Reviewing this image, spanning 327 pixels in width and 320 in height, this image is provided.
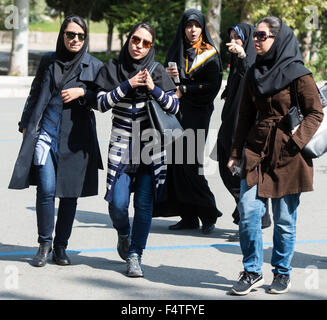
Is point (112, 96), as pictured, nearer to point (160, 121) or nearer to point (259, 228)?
point (160, 121)

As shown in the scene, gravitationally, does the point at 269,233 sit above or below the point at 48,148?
below

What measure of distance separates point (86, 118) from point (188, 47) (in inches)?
57.4

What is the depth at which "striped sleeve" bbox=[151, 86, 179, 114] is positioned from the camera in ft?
17.8

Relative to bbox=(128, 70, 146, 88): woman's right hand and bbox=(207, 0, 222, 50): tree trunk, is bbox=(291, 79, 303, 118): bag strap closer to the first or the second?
bbox=(128, 70, 146, 88): woman's right hand

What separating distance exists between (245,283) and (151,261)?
1.09 meters

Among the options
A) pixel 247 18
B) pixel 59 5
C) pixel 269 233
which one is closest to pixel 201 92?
pixel 269 233

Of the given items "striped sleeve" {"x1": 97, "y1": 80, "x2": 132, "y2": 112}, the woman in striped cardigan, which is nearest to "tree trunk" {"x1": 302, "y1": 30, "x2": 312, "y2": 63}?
the woman in striped cardigan

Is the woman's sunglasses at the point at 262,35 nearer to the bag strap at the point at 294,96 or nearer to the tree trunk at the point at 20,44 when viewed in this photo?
the bag strap at the point at 294,96

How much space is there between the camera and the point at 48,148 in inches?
223

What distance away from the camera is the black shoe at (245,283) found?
5062 mm

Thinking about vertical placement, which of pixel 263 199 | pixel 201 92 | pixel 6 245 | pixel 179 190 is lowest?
pixel 6 245

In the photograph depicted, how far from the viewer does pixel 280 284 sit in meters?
5.15

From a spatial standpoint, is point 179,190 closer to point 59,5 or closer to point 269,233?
point 269,233

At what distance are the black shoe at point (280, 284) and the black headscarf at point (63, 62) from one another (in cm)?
201
